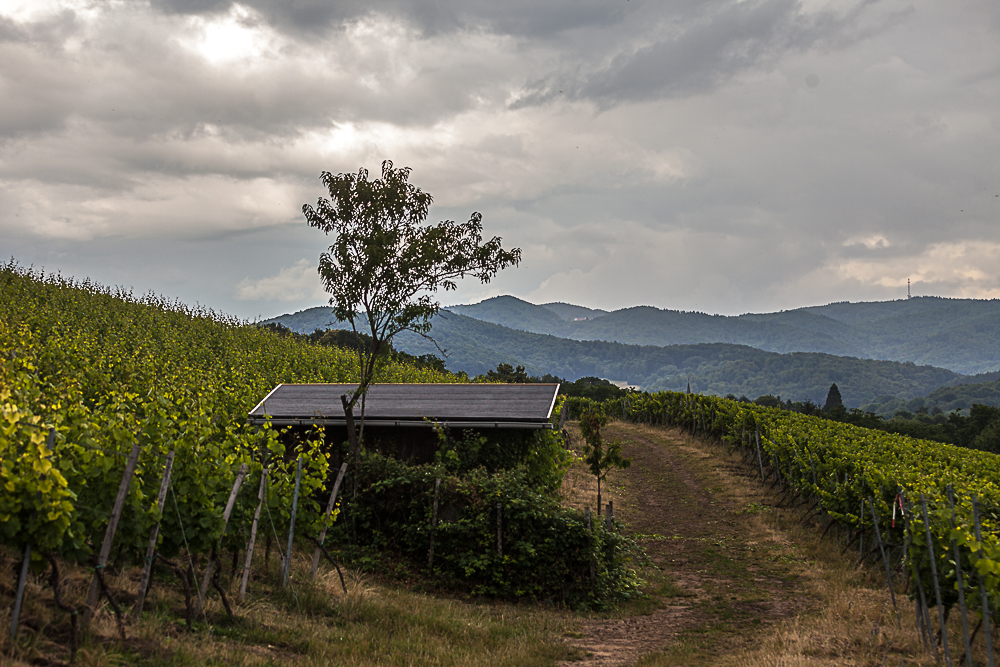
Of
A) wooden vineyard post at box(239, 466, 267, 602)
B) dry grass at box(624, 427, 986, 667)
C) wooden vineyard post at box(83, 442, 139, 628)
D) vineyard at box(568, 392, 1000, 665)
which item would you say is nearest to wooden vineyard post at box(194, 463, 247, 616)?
wooden vineyard post at box(239, 466, 267, 602)

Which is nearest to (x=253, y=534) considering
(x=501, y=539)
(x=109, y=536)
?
(x=109, y=536)

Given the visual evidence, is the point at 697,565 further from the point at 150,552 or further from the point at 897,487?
the point at 150,552

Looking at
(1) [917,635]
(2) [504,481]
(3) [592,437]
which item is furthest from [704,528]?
(1) [917,635]

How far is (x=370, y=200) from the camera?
15.1 metres

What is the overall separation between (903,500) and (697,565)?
19.0 ft

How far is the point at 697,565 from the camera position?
1617 centimetres

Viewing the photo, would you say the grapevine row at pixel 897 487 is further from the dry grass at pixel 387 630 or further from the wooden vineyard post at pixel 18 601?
the wooden vineyard post at pixel 18 601

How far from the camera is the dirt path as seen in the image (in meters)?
10.9

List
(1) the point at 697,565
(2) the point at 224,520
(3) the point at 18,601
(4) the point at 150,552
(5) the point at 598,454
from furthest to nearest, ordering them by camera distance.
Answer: (5) the point at 598,454
(1) the point at 697,565
(2) the point at 224,520
(4) the point at 150,552
(3) the point at 18,601

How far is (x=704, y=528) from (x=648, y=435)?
2503 centimetres

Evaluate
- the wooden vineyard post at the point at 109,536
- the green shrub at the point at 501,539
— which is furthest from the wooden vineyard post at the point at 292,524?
the green shrub at the point at 501,539

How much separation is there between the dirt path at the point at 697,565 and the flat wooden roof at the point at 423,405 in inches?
197

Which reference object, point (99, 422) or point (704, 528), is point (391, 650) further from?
point (704, 528)

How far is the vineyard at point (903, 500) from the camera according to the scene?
8.50 m
